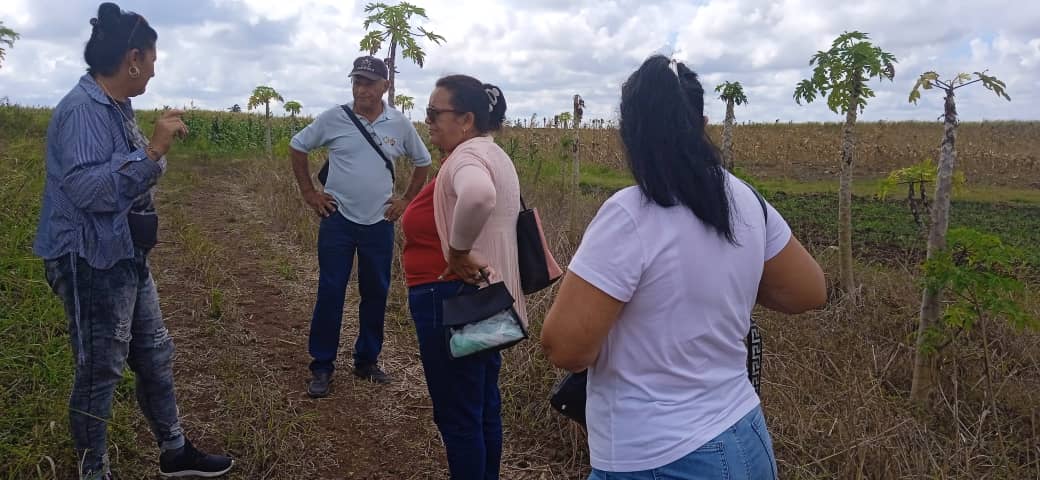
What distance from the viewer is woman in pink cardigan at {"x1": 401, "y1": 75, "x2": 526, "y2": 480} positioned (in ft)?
8.17

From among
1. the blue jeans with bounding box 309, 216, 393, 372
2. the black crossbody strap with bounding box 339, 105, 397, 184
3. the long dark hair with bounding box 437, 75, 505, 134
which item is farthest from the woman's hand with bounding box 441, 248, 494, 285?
the black crossbody strap with bounding box 339, 105, 397, 184

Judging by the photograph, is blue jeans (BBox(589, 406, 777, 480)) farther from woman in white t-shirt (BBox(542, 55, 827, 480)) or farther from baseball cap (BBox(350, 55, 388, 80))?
baseball cap (BBox(350, 55, 388, 80))

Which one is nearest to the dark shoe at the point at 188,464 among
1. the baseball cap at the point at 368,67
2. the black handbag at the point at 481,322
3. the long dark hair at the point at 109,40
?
the black handbag at the point at 481,322

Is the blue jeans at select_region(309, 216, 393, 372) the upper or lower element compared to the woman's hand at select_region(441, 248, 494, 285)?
lower

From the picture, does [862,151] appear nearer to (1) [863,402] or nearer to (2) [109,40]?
(1) [863,402]

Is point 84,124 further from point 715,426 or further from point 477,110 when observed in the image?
point 715,426

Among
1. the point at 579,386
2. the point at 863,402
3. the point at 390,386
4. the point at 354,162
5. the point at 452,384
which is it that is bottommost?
the point at 390,386

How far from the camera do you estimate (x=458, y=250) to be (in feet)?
7.97

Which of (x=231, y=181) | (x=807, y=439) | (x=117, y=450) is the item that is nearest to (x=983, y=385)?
(x=807, y=439)

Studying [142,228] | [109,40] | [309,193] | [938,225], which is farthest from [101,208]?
[938,225]

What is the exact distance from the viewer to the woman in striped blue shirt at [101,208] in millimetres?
2395

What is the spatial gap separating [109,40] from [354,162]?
167cm

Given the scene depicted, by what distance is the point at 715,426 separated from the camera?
1.50m

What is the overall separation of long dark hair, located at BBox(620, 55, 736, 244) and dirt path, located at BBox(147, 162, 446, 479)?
2.33 m
